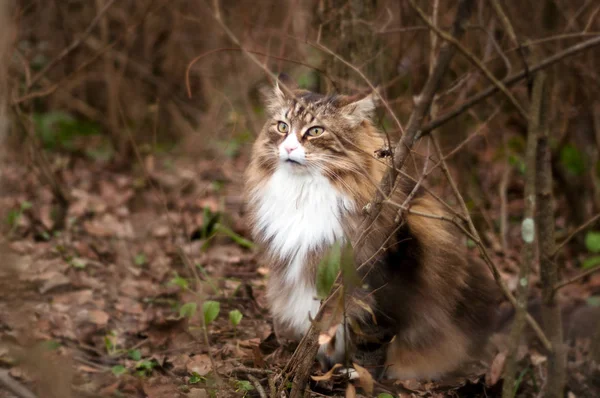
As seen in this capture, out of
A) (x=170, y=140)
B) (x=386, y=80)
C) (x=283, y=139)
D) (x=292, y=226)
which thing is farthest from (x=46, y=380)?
(x=170, y=140)

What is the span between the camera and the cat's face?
356 centimetres

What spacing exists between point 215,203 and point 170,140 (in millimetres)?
2676

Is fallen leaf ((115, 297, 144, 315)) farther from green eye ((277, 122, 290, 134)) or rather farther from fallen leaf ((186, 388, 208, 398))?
green eye ((277, 122, 290, 134))

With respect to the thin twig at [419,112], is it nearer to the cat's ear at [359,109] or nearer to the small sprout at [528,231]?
the small sprout at [528,231]

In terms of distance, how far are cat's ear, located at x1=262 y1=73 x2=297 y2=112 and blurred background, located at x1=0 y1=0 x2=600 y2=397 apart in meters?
0.25

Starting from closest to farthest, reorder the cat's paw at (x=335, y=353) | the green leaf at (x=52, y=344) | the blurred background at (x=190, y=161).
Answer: the cat's paw at (x=335, y=353)
the green leaf at (x=52, y=344)
the blurred background at (x=190, y=161)

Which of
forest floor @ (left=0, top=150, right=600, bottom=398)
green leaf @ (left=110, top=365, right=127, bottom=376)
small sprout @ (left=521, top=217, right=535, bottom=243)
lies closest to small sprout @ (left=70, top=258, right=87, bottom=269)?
forest floor @ (left=0, top=150, right=600, bottom=398)

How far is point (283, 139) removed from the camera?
3697 millimetres

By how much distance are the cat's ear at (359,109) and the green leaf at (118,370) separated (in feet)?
6.33

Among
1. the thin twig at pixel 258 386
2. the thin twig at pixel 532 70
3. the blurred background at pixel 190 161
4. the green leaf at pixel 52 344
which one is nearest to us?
the thin twig at pixel 532 70

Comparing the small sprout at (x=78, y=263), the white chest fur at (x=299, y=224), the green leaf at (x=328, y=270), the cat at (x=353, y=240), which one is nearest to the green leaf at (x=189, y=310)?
the cat at (x=353, y=240)

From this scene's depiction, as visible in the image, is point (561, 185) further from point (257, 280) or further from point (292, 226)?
point (292, 226)

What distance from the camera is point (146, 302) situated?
4738 mm

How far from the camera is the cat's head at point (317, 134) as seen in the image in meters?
3.56
